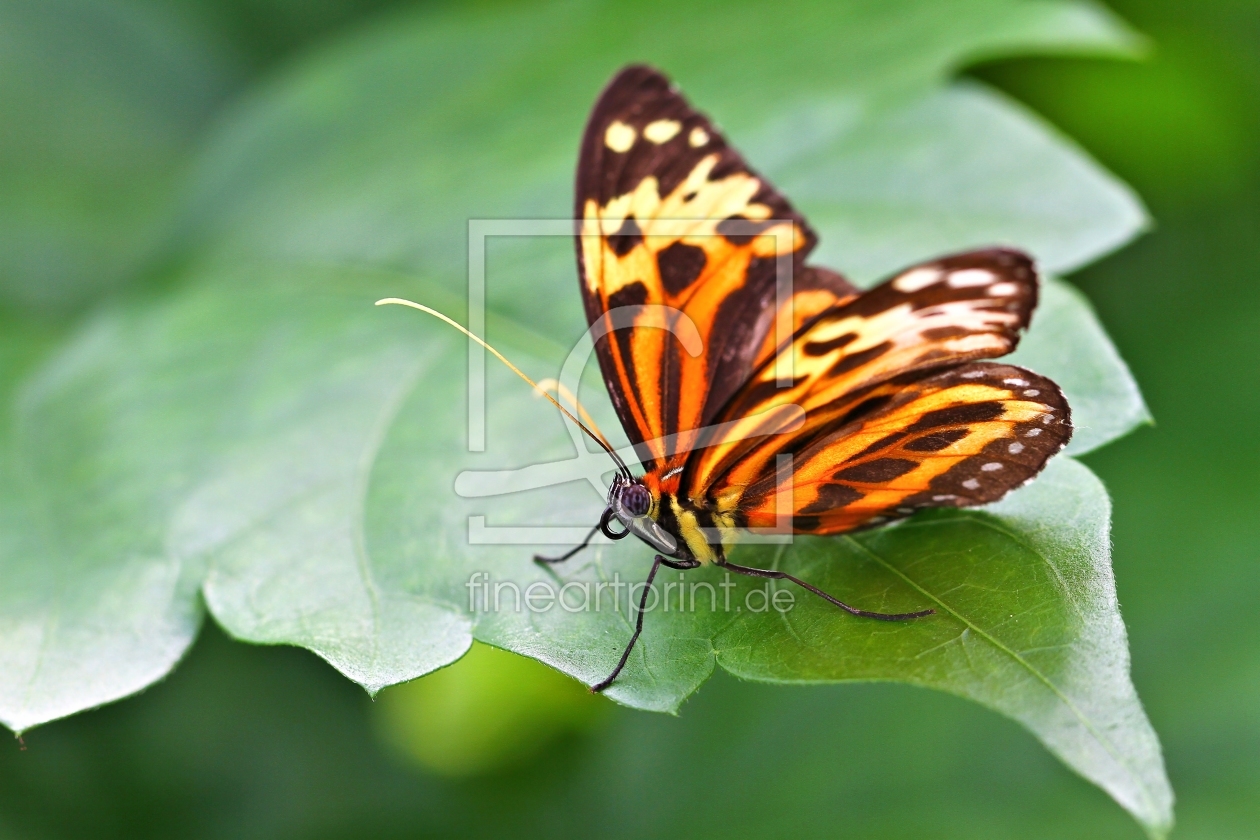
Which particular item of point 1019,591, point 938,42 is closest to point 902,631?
point 1019,591

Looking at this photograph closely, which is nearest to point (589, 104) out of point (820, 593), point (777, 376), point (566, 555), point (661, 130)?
point (661, 130)

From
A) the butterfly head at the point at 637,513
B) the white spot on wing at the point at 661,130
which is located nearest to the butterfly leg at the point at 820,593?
the butterfly head at the point at 637,513

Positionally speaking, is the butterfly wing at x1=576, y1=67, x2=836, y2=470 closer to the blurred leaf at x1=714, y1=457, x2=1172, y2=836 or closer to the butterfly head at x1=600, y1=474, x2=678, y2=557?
the butterfly head at x1=600, y1=474, x2=678, y2=557

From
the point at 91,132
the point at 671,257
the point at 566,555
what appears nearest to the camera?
the point at 566,555

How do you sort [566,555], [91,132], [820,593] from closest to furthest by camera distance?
[820,593] → [566,555] → [91,132]

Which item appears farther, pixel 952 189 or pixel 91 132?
pixel 91 132

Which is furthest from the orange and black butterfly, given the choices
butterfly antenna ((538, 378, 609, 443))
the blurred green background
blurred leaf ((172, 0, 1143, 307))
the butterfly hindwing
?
the blurred green background

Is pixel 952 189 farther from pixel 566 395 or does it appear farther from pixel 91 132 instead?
pixel 91 132
